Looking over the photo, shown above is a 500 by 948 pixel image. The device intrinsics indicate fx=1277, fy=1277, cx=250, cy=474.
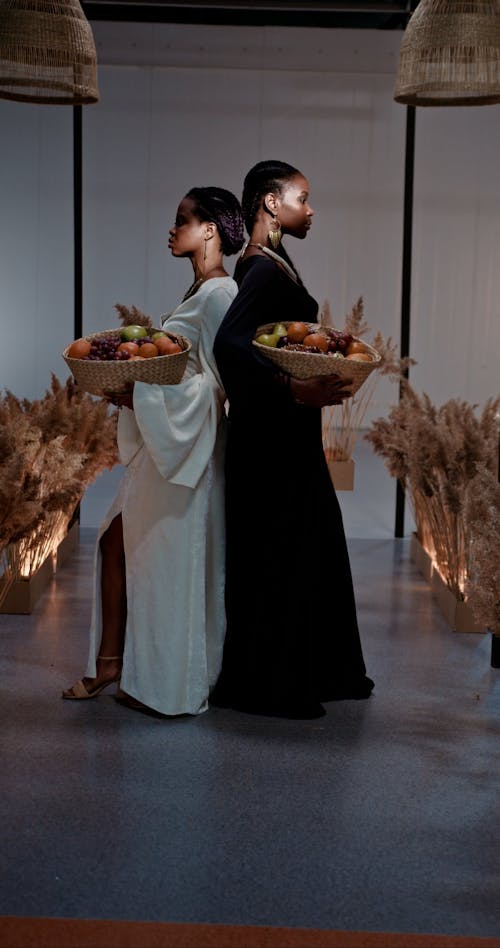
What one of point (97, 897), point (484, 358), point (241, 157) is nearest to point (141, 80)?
point (241, 157)

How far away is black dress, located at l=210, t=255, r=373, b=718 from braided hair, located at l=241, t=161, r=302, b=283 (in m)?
0.15

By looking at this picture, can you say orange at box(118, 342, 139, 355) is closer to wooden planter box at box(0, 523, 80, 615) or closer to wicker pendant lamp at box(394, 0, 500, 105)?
wooden planter box at box(0, 523, 80, 615)

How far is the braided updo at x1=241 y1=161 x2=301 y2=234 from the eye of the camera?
3645 mm

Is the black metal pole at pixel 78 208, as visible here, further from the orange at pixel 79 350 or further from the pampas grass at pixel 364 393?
the orange at pixel 79 350

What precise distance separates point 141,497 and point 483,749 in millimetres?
1164

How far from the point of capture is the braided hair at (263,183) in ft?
12.0

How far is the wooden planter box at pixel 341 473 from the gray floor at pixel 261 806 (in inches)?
104

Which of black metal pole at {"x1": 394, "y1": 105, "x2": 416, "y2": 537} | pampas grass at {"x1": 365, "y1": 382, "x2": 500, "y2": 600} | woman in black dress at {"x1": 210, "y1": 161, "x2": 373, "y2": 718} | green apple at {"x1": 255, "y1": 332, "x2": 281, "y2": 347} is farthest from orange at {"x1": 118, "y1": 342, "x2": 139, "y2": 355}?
black metal pole at {"x1": 394, "y1": 105, "x2": 416, "y2": 537}

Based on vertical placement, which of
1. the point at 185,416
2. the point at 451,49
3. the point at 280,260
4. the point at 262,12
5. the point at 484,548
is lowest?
the point at 484,548

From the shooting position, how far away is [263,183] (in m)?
3.66

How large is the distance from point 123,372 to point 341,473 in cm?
366

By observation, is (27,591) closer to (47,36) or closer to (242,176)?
(47,36)

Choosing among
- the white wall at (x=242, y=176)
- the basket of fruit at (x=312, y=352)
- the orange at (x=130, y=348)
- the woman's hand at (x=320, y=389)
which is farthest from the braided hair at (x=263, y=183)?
the white wall at (x=242, y=176)

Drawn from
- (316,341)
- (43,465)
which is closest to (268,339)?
Result: (316,341)
